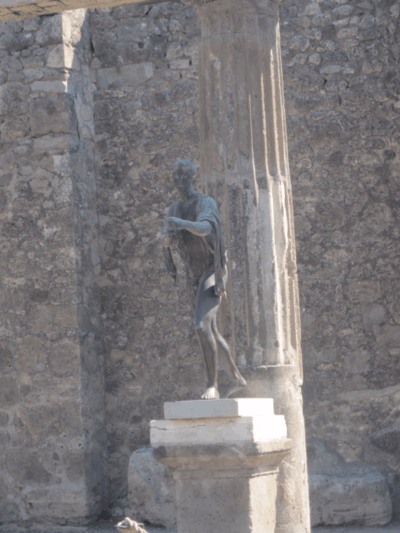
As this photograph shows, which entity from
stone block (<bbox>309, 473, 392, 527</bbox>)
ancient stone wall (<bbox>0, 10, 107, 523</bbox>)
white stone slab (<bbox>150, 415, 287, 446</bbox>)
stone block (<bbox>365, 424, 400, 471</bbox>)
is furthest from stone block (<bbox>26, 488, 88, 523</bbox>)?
white stone slab (<bbox>150, 415, 287, 446</bbox>)

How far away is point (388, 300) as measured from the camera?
22.7ft

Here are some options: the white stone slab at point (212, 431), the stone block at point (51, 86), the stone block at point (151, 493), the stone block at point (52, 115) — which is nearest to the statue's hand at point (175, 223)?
the white stone slab at point (212, 431)

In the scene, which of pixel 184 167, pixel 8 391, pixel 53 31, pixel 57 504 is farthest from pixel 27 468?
pixel 53 31

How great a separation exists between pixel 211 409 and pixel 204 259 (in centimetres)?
84

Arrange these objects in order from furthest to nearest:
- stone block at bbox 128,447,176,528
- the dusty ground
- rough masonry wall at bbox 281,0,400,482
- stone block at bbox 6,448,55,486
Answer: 1. stone block at bbox 6,448,55,486
2. rough masonry wall at bbox 281,0,400,482
3. stone block at bbox 128,447,176,528
4. the dusty ground

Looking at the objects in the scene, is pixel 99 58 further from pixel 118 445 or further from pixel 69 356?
pixel 118 445

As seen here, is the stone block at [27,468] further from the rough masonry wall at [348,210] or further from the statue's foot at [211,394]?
the statue's foot at [211,394]

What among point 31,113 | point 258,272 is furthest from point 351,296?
point 31,113

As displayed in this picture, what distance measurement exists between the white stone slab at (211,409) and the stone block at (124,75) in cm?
393

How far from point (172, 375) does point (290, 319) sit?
2.32 meters

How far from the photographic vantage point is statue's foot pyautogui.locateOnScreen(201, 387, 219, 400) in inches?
175

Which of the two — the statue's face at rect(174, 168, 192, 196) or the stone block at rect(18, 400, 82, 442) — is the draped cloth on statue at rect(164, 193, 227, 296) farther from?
the stone block at rect(18, 400, 82, 442)

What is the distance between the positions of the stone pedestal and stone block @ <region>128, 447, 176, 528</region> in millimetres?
2288

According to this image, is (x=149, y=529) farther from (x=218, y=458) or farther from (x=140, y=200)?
(x=140, y=200)
